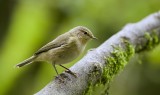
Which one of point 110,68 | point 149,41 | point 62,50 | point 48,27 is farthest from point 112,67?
point 48,27

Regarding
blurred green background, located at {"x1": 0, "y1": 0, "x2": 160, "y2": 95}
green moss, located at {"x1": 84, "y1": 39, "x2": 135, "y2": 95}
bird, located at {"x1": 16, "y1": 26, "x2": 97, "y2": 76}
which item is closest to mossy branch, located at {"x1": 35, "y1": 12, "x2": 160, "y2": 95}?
green moss, located at {"x1": 84, "y1": 39, "x2": 135, "y2": 95}

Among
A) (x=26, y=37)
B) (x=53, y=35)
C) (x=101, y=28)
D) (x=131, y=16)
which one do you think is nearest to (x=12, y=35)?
(x=26, y=37)

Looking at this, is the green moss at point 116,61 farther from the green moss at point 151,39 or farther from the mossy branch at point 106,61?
the green moss at point 151,39

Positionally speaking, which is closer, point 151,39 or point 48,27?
point 151,39

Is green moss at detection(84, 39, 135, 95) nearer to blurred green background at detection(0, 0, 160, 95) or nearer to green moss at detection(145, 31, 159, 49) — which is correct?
green moss at detection(145, 31, 159, 49)

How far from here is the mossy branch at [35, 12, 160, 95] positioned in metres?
3.11

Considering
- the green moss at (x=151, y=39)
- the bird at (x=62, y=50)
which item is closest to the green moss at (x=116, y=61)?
the bird at (x=62, y=50)

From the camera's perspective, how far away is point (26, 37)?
7113mm

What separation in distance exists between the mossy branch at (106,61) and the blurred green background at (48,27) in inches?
70.6

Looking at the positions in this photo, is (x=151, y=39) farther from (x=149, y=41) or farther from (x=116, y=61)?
(x=116, y=61)

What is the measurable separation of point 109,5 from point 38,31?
126cm

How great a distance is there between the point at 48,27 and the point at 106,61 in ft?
11.7

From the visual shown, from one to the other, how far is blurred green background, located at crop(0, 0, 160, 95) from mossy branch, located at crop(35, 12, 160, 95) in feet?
5.88

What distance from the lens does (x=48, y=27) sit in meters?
7.21
